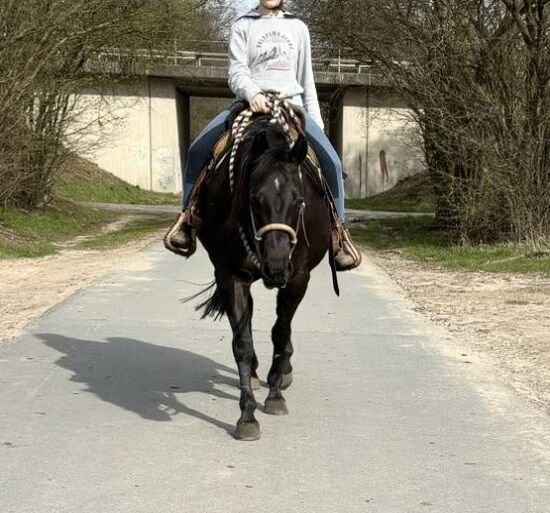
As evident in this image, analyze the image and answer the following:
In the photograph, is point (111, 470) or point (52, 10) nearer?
point (111, 470)

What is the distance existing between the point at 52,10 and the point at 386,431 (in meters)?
16.7

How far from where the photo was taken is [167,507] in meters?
4.22

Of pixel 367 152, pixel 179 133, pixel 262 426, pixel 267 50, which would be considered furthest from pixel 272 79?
pixel 179 133

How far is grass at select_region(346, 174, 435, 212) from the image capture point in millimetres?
36656

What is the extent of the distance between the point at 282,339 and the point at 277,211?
1.58m

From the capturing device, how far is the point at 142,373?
7078 mm

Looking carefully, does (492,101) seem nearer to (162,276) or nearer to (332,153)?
(162,276)

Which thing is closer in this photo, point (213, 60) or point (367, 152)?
point (213, 60)

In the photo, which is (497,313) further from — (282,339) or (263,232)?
(263,232)

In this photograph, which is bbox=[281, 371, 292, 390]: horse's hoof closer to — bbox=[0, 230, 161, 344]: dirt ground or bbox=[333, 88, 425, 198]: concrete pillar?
bbox=[0, 230, 161, 344]: dirt ground

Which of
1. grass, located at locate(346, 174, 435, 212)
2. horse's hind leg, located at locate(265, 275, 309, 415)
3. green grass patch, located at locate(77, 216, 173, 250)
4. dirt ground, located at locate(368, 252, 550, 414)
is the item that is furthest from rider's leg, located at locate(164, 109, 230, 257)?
grass, located at locate(346, 174, 435, 212)

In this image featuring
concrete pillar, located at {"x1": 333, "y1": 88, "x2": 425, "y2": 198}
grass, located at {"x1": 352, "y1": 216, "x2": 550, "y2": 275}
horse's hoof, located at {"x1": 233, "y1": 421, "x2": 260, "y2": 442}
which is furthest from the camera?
concrete pillar, located at {"x1": 333, "y1": 88, "x2": 425, "y2": 198}

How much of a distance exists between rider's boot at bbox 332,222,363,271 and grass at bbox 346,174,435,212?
2877cm

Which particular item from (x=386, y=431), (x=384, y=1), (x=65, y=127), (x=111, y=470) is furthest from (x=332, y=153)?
(x=65, y=127)
